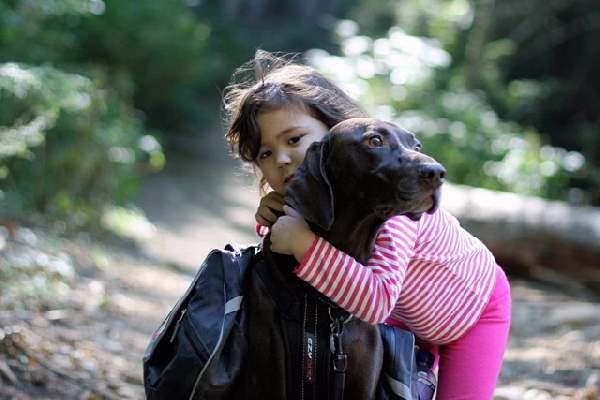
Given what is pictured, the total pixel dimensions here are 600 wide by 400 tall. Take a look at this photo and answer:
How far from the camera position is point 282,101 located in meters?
3.01

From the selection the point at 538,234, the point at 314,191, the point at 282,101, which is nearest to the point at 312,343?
the point at 314,191

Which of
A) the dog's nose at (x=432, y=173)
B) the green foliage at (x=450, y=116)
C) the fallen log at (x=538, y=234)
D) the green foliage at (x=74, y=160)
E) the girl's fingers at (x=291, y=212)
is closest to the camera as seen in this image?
the dog's nose at (x=432, y=173)

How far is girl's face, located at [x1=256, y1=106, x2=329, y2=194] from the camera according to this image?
299 centimetres

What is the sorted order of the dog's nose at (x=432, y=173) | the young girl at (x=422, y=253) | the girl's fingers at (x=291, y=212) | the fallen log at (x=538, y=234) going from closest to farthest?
1. the dog's nose at (x=432, y=173)
2. the girl's fingers at (x=291, y=212)
3. the young girl at (x=422, y=253)
4. the fallen log at (x=538, y=234)

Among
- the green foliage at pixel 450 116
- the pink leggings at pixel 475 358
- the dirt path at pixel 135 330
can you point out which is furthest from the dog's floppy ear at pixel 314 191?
the green foliage at pixel 450 116

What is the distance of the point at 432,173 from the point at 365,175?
8.9 inches

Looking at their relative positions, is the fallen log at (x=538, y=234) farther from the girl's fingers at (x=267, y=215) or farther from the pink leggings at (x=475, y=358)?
the girl's fingers at (x=267, y=215)

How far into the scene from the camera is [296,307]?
2.53 metres

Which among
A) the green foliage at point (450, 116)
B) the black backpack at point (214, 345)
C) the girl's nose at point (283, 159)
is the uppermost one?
the green foliage at point (450, 116)

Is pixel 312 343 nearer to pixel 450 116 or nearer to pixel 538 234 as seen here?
pixel 538 234

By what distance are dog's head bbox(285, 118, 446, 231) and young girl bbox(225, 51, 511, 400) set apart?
191 mm

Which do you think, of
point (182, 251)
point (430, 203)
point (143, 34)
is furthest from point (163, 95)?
point (430, 203)

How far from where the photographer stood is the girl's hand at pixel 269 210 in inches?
109

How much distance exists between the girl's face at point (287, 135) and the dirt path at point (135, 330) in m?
1.07
